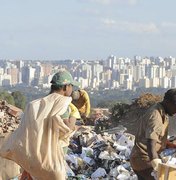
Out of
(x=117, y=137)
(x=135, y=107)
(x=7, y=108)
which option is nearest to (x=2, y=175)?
(x=117, y=137)

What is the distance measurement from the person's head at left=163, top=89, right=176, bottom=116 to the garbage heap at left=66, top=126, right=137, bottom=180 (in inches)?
138

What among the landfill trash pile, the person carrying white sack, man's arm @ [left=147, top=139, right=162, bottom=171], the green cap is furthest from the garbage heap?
the green cap

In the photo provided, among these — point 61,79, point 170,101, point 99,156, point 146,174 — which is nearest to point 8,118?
point 99,156

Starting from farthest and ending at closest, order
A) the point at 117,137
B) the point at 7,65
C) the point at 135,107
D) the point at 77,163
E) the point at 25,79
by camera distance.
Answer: the point at 7,65, the point at 25,79, the point at 135,107, the point at 117,137, the point at 77,163

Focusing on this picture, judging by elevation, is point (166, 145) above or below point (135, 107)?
above

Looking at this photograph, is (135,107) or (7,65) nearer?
(135,107)

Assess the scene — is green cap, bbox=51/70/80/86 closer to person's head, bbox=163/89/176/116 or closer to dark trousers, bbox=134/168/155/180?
person's head, bbox=163/89/176/116

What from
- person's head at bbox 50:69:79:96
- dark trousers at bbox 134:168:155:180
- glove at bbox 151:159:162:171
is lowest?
dark trousers at bbox 134:168:155:180

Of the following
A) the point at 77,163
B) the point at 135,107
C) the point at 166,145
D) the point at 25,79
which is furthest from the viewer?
the point at 25,79

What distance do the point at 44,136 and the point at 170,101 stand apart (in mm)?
1229

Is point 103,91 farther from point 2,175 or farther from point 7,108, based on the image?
point 2,175

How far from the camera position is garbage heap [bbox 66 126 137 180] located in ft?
31.6

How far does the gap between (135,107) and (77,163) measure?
87.2ft

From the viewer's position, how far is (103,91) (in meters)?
120
